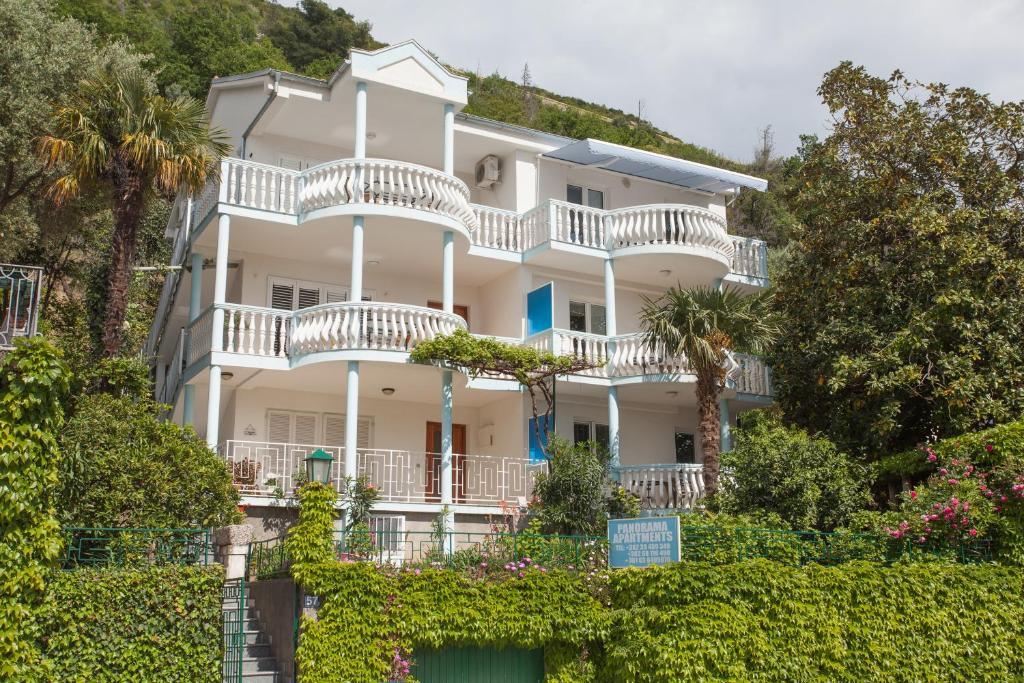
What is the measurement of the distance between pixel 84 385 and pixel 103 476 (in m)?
3.30

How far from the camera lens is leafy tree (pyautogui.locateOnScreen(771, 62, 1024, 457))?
2009 centimetres

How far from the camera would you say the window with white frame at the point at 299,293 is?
2255 cm

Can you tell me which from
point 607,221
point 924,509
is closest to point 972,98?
point 607,221

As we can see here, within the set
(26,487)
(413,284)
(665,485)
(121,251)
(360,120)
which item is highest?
(360,120)

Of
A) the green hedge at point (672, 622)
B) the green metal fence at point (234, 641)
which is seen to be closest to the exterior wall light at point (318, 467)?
the green hedge at point (672, 622)

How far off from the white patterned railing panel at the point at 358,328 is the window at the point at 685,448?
815 cm

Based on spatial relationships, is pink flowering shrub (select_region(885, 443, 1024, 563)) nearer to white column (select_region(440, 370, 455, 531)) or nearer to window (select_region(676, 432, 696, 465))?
white column (select_region(440, 370, 455, 531))

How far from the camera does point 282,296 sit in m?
22.6

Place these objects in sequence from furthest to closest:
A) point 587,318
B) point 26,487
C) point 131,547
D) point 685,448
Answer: point 685,448, point 587,318, point 131,547, point 26,487

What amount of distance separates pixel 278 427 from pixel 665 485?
853 centimetres

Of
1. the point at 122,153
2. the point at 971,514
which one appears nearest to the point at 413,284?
the point at 122,153

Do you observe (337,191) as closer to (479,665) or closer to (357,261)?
(357,261)

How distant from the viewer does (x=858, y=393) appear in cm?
2181

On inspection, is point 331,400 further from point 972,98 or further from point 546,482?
point 972,98
